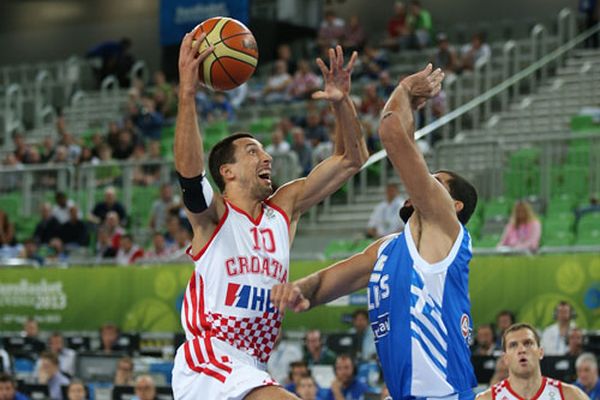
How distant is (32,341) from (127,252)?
7.03 feet

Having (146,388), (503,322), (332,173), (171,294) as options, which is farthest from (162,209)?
(332,173)

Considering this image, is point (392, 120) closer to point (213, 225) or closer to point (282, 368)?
point (213, 225)

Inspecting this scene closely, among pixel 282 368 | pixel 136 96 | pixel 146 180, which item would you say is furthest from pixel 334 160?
pixel 136 96

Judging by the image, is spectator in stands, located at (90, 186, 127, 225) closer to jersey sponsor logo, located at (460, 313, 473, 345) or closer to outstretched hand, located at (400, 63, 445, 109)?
outstretched hand, located at (400, 63, 445, 109)

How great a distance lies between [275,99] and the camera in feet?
81.7

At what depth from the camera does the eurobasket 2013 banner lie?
1432 cm

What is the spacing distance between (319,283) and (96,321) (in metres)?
11.8

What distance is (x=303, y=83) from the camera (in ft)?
79.8

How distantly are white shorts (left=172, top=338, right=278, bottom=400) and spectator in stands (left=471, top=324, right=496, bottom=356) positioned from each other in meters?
6.81

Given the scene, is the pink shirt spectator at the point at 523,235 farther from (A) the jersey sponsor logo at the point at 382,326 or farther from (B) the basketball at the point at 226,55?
(A) the jersey sponsor logo at the point at 382,326

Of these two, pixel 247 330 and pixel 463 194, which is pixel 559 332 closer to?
pixel 247 330

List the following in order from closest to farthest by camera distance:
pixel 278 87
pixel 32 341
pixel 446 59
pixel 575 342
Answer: pixel 575 342 < pixel 32 341 < pixel 446 59 < pixel 278 87

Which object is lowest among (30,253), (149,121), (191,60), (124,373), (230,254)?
(124,373)

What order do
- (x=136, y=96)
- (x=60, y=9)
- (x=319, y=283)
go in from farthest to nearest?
(x=60, y=9) → (x=136, y=96) → (x=319, y=283)
